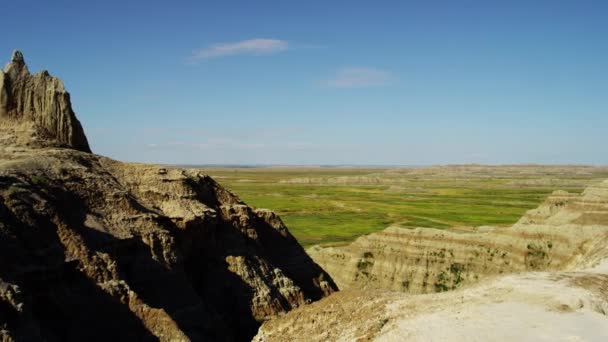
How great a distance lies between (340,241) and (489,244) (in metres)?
35.4

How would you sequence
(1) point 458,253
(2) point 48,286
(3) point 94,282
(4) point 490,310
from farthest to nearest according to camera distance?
1. (1) point 458,253
2. (4) point 490,310
3. (3) point 94,282
4. (2) point 48,286

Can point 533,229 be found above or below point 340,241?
above

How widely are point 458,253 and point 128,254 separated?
40.1 m

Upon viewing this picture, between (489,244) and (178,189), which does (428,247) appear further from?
(178,189)

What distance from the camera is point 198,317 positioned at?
28.9 meters

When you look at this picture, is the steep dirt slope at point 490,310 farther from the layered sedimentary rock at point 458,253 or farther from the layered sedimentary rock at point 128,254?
the layered sedimentary rock at point 128,254

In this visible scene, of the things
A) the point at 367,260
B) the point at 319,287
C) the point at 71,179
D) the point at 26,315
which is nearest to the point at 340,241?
the point at 367,260

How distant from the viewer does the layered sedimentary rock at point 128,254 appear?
23.3m

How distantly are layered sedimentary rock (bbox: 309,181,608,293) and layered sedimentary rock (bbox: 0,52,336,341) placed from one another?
21.3 meters

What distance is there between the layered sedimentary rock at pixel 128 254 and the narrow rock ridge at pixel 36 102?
17 cm

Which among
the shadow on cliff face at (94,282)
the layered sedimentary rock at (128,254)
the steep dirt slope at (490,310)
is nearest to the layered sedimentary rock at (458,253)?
the steep dirt slope at (490,310)

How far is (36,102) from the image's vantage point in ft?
116

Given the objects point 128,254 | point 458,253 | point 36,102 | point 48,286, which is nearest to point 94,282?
point 48,286

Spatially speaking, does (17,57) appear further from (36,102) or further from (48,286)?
(48,286)
